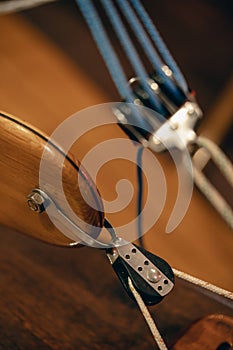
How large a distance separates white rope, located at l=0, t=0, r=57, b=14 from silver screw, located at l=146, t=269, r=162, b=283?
92cm

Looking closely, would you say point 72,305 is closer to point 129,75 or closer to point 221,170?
point 221,170

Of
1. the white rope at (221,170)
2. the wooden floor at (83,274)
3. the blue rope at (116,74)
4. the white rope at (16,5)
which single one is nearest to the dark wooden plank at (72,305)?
the wooden floor at (83,274)

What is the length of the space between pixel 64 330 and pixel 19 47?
2.44 ft

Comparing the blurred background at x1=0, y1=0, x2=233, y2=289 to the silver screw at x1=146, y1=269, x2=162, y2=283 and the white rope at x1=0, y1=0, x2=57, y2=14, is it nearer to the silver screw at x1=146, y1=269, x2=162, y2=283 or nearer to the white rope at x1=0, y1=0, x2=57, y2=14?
the white rope at x1=0, y1=0, x2=57, y2=14

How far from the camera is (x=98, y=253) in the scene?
3.01 ft

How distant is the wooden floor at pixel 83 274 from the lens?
774 mm

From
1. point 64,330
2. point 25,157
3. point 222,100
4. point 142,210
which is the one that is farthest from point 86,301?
point 222,100

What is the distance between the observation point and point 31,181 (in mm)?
596

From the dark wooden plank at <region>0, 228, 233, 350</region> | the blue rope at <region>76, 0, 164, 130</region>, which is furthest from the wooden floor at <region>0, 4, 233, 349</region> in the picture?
the blue rope at <region>76, 0, 164, 130</region>

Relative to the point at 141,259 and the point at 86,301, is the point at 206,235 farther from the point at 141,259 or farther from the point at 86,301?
the point at 141,259

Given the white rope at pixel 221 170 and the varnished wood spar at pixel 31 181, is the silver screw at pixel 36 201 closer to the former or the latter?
the varnished wood spar at pixel 31 181

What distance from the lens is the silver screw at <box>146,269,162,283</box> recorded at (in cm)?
61

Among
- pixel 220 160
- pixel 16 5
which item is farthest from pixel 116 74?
pixel 16 5

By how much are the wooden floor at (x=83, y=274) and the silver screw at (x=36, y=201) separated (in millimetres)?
232
